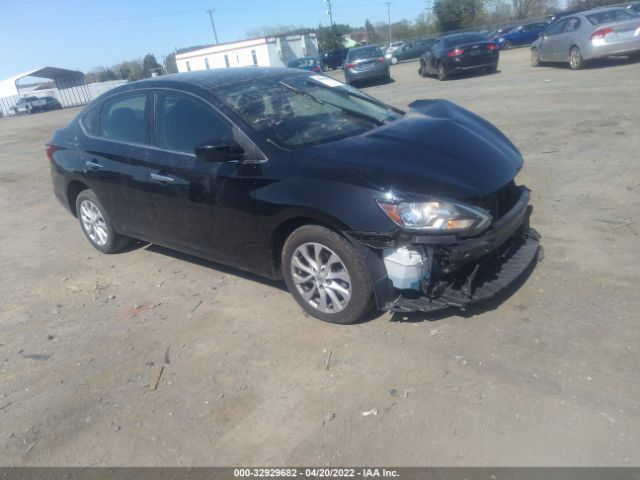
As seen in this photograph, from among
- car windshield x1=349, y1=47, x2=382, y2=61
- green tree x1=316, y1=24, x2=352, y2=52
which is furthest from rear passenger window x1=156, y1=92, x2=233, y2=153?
green tree x1=316, y1=24, x2=352, y2=52

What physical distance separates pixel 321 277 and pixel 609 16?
14.3 m

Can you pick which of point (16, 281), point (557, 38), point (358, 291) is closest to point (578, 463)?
point (358, 291)

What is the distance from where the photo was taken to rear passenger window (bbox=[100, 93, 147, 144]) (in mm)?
4706

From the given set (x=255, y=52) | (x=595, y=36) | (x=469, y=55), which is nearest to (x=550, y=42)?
(x=595, y=36)

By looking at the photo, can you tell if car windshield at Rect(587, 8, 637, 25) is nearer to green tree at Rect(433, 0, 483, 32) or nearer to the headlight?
the headlight

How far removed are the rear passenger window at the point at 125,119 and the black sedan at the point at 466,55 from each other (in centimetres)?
1510

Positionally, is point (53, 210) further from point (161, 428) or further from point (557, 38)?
point (557, 38)

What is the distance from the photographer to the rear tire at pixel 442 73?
1844 cm

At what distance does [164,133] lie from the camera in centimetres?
447

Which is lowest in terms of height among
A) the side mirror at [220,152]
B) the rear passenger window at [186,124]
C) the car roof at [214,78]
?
the side mirror at [220,152]

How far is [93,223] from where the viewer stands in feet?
18.7

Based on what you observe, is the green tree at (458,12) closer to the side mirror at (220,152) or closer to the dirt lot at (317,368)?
the dirt lot at (317,368)

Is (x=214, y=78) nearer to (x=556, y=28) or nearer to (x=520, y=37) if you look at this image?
(x=556, y=28)

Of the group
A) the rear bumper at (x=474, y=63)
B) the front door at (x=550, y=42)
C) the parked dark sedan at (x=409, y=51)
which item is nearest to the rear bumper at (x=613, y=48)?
the front door at (x=550, y=42)
